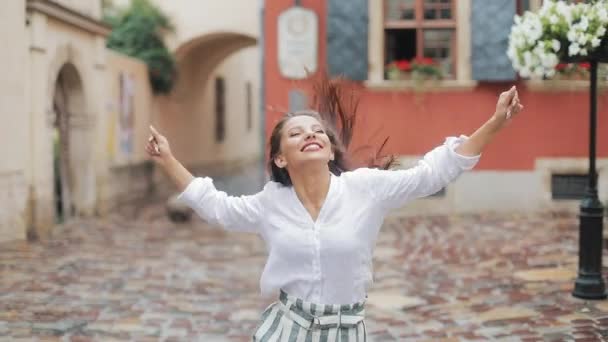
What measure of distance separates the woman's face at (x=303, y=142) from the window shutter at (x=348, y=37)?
8487mm

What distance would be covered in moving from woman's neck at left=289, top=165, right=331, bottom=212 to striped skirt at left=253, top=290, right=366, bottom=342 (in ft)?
1.09

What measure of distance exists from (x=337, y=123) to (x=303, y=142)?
0.61 meters

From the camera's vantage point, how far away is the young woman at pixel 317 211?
2.68m

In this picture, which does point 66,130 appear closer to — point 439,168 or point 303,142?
point 303,142

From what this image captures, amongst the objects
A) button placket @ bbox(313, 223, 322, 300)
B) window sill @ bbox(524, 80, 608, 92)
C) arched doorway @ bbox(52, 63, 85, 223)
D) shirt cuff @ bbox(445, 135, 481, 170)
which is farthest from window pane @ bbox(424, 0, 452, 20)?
button placket @ bbox(313, 223, 322, 300)

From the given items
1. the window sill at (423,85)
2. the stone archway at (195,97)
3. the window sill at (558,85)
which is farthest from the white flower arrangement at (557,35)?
the stone archway at (195,97)

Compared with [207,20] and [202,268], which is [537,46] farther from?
[207,20]

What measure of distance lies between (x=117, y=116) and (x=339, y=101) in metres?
11.4

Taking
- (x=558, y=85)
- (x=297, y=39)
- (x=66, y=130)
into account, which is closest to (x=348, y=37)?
(x=297, y=39)

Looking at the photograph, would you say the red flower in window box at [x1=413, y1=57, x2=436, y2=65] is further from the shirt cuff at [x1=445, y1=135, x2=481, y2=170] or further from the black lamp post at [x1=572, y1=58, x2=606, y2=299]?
the shirt cuff at [x1=445, y1=135, x2=481, y2=170]

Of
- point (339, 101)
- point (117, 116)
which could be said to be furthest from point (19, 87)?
point (339, 101)

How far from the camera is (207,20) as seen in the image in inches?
665

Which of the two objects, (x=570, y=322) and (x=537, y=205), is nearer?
(x=570, y=322)

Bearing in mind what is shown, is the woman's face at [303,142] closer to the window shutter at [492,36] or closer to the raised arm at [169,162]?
the raised arm at [169,162]
